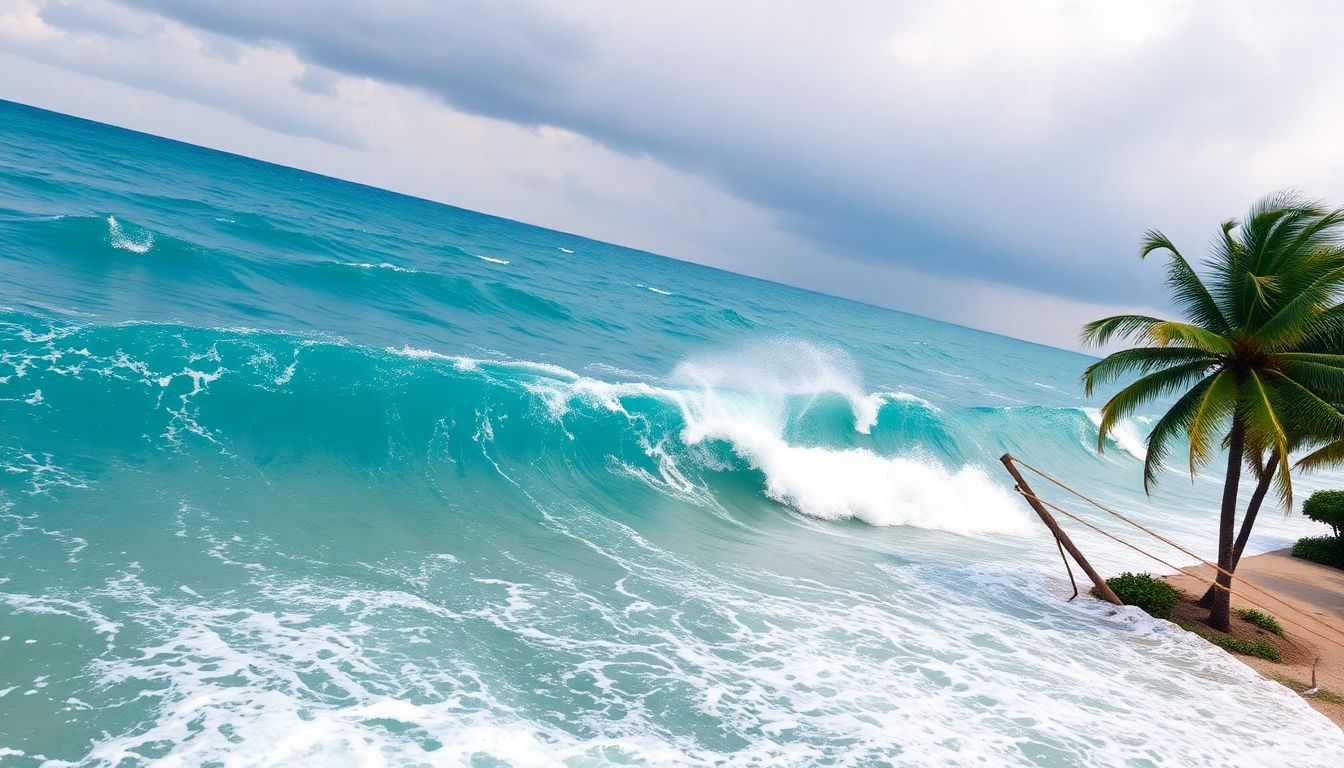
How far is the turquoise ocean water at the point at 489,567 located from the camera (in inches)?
281

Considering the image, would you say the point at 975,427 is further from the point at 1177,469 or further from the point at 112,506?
the point at 112,506

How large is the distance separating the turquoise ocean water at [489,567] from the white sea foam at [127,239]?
13cm

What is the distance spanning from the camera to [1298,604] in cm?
1498

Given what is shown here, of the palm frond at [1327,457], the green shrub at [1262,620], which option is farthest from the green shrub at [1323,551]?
the green shrub at [1262,620]

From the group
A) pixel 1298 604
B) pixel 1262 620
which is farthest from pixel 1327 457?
pixel 1298 604

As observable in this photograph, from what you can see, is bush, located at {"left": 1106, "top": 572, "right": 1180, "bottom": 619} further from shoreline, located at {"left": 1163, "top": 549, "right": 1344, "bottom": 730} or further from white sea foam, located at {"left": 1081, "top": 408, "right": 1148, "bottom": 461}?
white sea foam, located at {"left": 1081, "top": 408, "right": 1148, "bottom": 461}

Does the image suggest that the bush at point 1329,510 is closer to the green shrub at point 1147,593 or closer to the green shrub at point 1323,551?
the green shrub at point 1323,551

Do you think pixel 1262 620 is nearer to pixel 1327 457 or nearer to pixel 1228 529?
pixel 1228 529

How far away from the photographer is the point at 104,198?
116 feet

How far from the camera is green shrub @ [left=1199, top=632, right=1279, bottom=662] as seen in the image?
38.7 ft

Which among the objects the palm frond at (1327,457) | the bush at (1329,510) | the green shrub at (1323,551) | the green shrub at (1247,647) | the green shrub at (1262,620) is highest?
the palm frond at (1327,457)

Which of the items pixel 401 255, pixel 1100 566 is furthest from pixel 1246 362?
pixel 401 255

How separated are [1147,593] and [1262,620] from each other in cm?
189

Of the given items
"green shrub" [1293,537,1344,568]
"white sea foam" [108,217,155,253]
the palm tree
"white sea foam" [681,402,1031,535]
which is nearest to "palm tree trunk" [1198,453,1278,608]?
the palm tree
